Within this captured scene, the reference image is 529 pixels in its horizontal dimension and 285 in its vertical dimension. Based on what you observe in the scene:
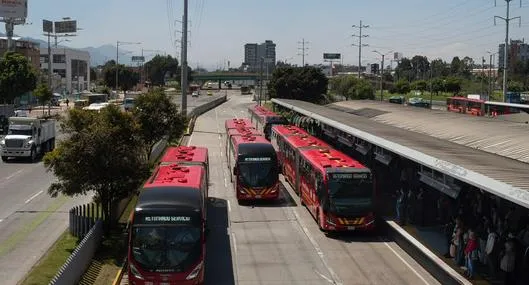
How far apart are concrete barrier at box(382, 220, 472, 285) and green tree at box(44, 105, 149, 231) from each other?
28.6 ft

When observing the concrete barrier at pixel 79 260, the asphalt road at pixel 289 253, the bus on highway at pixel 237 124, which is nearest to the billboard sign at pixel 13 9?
the bus on highway at pixel 237 124

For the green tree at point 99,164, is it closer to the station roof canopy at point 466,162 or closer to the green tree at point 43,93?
the station roof canopy at point 466,162

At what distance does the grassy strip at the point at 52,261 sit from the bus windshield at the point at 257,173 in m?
8.66

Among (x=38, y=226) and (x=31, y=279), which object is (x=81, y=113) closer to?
(x=38, y=226)

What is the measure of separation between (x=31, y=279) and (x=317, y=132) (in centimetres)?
3207

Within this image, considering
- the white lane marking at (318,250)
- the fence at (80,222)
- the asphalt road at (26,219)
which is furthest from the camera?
the fence at (80,222)

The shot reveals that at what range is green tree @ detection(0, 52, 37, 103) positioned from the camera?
69.2m

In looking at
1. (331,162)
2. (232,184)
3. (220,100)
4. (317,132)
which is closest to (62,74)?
(220,100)

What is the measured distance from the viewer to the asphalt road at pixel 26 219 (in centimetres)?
1862

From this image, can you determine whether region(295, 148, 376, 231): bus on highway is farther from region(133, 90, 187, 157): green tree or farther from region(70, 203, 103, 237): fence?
region(133, 90, 187, 157): green tree

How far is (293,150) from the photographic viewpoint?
30.7 m

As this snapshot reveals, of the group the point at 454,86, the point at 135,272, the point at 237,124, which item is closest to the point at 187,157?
the point at 135,272

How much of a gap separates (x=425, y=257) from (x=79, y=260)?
32.2ft

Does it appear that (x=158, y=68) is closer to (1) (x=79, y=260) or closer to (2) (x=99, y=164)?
(2) (x=99, y=164)
